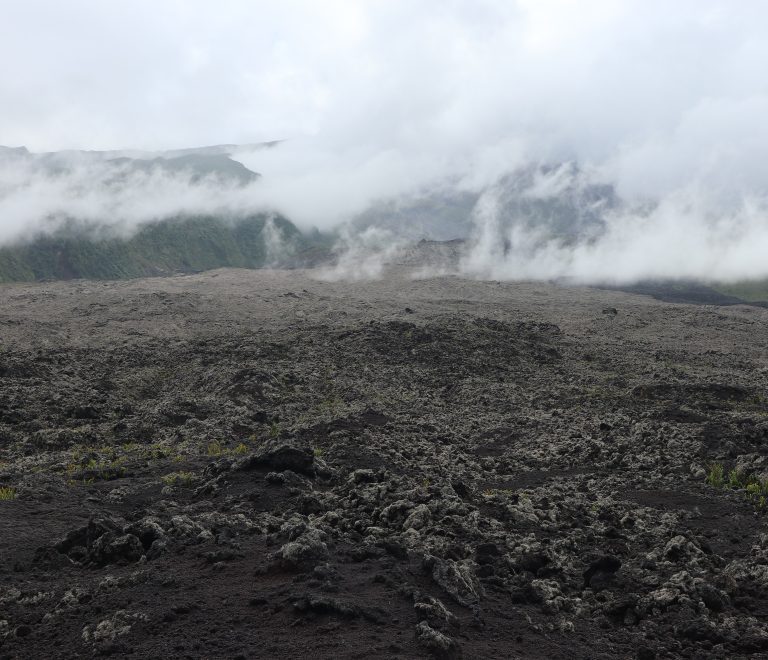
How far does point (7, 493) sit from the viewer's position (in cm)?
1488

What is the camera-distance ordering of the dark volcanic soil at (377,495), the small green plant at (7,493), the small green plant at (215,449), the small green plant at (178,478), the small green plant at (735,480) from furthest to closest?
the small green plant at (215,449), the small green plant at (178,478), the small green plant at (735,480), the small green plant at (7,493), the dark volcanic soil at (377,495)

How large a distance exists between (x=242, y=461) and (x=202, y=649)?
796 centimetres

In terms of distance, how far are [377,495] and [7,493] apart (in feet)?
28.8

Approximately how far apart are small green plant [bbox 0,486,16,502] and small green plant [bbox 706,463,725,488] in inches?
663

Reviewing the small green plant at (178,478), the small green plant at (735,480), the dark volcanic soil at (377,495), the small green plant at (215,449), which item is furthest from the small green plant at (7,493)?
the small green plant at (735,480)

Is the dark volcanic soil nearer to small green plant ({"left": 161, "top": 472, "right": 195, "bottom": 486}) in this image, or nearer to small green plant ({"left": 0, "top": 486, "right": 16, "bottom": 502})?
small green plant ({"left": 161, "top": 472, "right": 195, "bottom": 486})

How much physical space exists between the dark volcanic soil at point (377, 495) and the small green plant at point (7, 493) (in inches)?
20.3

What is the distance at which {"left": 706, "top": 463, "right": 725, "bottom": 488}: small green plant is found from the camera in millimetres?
15938

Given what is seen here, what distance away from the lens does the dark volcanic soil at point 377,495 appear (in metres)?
8.71

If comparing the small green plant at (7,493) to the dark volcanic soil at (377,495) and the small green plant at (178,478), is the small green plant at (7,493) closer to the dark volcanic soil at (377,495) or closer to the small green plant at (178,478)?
the dark volcanic soil at (377,495)

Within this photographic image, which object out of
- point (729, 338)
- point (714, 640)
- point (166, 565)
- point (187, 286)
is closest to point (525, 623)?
point (714, 640)

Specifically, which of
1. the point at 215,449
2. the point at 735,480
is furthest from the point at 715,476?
the point at 215,449

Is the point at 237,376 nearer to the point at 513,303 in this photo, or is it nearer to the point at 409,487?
the point at 409,487

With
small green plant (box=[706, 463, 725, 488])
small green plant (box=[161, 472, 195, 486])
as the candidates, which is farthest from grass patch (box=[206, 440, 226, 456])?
small green plant (box=[706, 463, 725, 488])
